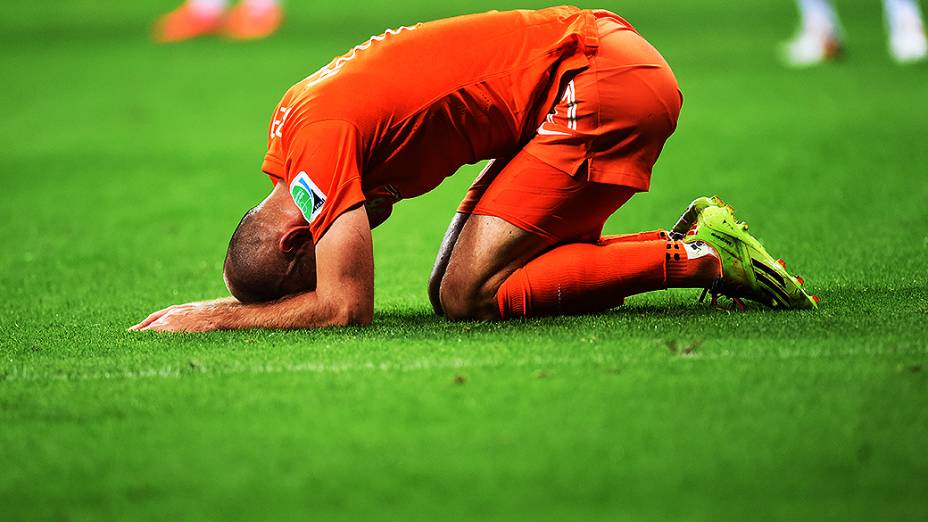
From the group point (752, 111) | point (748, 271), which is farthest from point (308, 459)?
point (752, 111)

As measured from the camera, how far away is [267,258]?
13.7 ft

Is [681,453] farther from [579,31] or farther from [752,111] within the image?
[752,111]

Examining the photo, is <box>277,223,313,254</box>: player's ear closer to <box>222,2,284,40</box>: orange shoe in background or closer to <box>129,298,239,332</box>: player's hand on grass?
<box>129,298,239,332</box>: player's hand on grass

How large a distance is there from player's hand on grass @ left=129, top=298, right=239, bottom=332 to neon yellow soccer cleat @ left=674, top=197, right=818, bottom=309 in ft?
5.04

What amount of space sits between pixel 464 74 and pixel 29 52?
36.3 feet

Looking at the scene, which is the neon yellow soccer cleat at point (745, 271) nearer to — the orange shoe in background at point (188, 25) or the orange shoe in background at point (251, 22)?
the orange shoe in background at point (251, 22)

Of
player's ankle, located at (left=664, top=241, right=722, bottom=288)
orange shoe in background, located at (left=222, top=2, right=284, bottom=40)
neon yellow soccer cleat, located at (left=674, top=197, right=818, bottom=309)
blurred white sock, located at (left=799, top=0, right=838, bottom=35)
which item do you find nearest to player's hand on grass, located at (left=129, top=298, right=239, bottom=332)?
player's ankle, located at (left=664, top=241, right=722, bottom=288)

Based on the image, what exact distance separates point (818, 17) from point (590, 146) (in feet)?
28.1

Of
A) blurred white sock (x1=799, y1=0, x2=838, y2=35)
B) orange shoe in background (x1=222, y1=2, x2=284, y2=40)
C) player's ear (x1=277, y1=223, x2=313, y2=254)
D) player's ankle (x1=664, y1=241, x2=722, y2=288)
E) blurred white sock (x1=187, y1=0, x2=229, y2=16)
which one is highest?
player's ear (x1=277, y1=223, x2=313, y2=254)

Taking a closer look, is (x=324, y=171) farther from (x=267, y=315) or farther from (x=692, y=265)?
(x=692, y=265)

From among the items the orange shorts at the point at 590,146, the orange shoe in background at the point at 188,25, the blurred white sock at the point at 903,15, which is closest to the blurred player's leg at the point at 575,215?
the orange shorts at the point at 590,146

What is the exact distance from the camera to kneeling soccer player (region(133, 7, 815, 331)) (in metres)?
4.14

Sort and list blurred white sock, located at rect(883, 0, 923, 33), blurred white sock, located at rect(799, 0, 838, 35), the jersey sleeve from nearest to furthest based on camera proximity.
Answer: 1. the jersey sleeve
2. blurred white sock, located at rect(883, 0, 923, 33)
3. blurred white sock, located at rect(799, 0, 838, 35)

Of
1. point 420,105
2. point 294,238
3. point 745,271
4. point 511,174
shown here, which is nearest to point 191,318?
point 294,238
